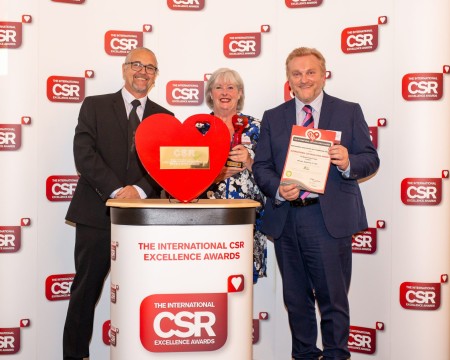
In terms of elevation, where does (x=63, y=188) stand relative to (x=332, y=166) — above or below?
below

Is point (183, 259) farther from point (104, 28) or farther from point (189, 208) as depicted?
point (104, 28)

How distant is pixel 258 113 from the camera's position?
390 cm

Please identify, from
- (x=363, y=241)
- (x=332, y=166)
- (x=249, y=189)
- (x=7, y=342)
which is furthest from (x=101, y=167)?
(x=363, y=241)

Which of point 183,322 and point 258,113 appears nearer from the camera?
point 183,322

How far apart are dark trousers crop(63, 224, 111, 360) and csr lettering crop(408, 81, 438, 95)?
1.92 meters

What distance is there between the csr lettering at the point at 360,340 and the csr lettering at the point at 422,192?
0.91 meters

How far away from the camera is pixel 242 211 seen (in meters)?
2.29

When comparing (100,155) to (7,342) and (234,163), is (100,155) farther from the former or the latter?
(7,342)

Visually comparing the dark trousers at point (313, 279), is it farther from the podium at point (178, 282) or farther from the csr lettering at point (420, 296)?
the podium at point (178, 282)

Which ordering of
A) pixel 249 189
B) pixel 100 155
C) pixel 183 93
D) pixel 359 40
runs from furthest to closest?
pixel 183 93
pixel 359 40
pixel 249 189
pixel 100 155

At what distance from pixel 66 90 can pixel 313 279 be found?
1.90 metres

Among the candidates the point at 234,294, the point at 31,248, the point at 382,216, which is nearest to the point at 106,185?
the point at 31,248

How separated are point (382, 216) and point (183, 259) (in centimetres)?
172

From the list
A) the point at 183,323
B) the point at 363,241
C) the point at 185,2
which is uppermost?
the point at 185,2
